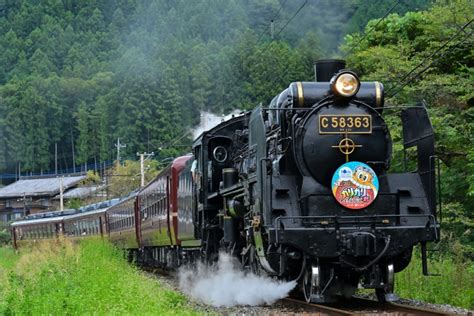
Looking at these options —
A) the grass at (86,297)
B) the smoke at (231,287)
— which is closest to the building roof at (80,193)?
the smoke at (231,287)

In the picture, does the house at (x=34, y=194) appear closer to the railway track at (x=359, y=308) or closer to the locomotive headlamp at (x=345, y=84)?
the railway track at (x=359, y=308)

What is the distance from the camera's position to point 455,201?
65.0ft

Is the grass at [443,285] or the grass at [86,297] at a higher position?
the grass at [86,297]

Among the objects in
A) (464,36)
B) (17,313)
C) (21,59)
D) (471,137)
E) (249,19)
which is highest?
(21,59)

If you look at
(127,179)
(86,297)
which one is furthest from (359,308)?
(127,179)

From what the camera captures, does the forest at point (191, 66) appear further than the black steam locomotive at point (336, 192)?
Yes

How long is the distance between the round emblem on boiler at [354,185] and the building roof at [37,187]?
66.4 meters

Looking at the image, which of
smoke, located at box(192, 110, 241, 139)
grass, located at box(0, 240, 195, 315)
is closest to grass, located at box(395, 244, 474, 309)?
grass, located at box(0, 240, 195, 315)

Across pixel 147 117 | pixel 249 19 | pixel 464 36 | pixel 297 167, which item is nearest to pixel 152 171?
pixel 147 117

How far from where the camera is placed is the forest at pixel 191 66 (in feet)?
64.4

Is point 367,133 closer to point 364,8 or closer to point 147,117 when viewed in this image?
point 364,8

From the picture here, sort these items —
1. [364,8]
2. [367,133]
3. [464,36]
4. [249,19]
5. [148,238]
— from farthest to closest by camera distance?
1. [249,19]
2. [148,238]
3. [464,36]
4. [364,8]
5. [367,133]

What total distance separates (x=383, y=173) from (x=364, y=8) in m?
8.16

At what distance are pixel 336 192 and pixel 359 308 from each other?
1.67 m
